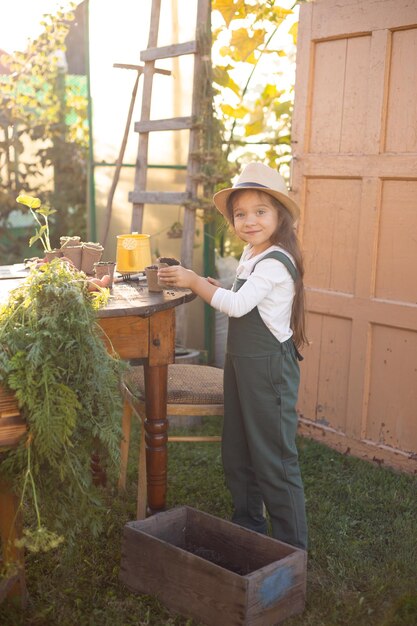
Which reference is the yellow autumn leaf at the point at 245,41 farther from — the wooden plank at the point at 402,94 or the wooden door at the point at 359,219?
the wooden plank at the point at 402,94

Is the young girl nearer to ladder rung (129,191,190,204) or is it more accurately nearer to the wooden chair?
the wooden chair

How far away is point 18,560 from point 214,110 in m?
3.51

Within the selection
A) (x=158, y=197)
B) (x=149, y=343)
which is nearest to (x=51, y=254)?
(x=149, y=343)

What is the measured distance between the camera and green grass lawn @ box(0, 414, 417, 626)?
290 cm

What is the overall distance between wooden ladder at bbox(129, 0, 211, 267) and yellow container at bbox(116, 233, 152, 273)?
1912mm

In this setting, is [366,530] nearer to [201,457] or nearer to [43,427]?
[201,457]

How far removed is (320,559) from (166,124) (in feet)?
10.2

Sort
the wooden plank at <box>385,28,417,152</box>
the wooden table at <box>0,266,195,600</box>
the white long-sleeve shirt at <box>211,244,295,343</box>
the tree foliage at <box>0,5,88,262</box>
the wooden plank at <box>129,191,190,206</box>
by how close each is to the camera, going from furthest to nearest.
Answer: the tree foliage at <box>0,5,88,262</box>, the wooden plank at <box>129,191,190,206</box>, the wooden plank at <box>385,28,417,152</box>, the white long-sleeve shirt at <box>211,244,295,343</box>, the wooden table at <box>0,266,195,600</box>

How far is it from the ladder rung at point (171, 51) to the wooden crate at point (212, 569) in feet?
10.4

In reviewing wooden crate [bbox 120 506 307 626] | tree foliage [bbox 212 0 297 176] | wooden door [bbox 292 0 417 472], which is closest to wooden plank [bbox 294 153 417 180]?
wooden door [bbox 292 0 417 472]

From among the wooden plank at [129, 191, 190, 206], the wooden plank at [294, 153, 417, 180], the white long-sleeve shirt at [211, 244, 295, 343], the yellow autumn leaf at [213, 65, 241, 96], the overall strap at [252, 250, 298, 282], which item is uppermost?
the yellow autumn leaf at [213, 65, 241, 96]

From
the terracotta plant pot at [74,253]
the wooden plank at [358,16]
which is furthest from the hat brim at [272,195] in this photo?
the wooden plank at [358,16]

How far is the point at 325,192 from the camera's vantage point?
4.52 m

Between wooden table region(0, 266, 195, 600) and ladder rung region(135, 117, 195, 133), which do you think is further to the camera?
ladder rung region(135, 117, 195, 133)
